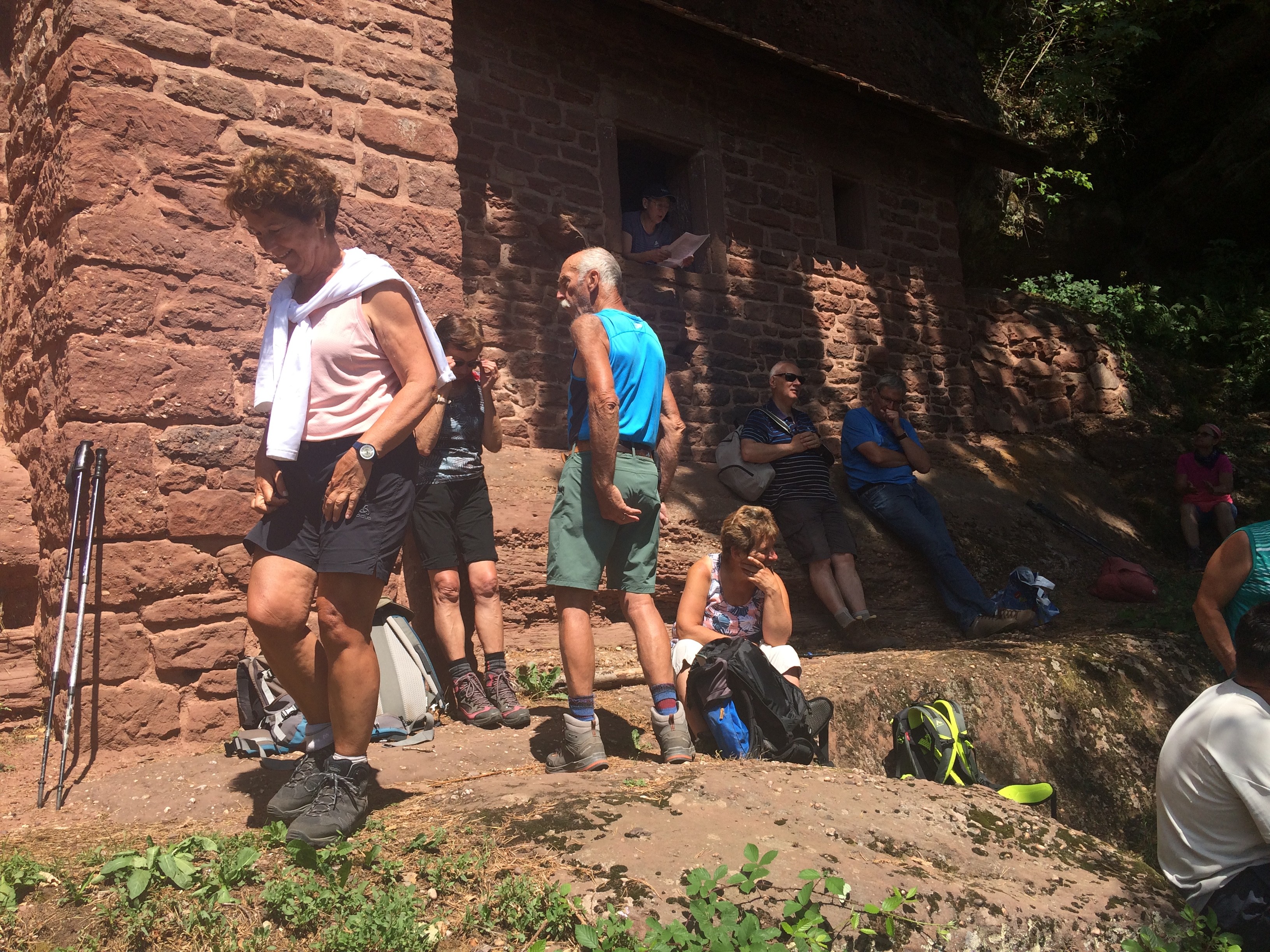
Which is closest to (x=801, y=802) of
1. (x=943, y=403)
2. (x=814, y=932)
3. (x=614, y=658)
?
(x=814, y=932)

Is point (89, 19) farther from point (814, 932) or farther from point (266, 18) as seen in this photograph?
point (814, 932)

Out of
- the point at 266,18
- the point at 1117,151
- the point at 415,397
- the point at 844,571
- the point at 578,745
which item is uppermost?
the point at 1117,151

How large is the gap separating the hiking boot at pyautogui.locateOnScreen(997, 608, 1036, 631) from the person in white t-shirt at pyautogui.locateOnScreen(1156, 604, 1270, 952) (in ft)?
11.7

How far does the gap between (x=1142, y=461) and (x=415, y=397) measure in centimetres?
1023

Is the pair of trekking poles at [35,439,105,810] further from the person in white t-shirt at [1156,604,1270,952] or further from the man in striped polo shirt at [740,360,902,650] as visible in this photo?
the man in striped polo shirt at [740,360,902,650]

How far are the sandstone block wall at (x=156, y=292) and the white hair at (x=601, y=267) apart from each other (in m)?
1.01

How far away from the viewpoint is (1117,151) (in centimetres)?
1642

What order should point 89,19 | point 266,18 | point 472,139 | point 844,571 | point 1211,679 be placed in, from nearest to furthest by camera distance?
1. point 89,19
2. point 266,18
3. point 1211,679
4. point 844,571
5. point 472,139

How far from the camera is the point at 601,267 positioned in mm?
4090

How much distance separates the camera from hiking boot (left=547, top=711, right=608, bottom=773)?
3.73 m

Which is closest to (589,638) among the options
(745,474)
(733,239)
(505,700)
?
(505,700)

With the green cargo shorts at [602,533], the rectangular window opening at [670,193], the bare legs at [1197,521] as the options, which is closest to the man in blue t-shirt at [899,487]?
the rectangular window opening at [670,193]

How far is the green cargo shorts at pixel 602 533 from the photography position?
381 centimetres

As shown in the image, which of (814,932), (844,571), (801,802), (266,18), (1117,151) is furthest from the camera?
(1117,151)
